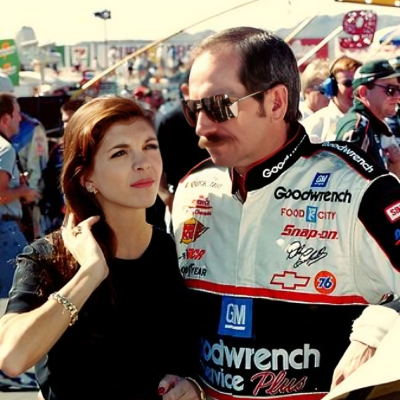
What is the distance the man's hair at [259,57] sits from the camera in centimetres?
206

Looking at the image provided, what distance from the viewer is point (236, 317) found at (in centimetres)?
206

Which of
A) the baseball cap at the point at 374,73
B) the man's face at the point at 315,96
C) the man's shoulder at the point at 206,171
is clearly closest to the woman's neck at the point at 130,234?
the man's shoulder at the point at 206,171

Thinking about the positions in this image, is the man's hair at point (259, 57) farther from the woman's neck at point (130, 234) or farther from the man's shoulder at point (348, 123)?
the man's shoulder at point (348, 123)

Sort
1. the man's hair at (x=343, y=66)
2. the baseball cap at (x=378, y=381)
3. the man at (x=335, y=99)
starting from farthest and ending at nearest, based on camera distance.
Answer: the man's hair at (x=343, y=66)
the man at (x=335, y=99)
the baseball cap at (x=378, y=381)

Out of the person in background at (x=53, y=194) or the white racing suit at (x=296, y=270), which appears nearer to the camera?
the white racing suit at (x=296, y=270)

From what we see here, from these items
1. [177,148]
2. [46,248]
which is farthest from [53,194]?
[46,248]

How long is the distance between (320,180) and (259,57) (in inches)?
13.3

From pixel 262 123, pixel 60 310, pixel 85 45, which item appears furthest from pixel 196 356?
pixel 85 45

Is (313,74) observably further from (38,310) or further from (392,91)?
(38,310)

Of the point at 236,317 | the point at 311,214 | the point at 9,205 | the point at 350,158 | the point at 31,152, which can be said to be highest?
the point at 350,158

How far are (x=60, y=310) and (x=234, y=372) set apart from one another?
48 centimetres

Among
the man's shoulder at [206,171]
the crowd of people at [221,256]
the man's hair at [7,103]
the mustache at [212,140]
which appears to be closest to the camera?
the crowd of people at [221,256]

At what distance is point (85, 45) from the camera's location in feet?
35.8

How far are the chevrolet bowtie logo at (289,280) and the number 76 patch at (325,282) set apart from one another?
0.09 ft
